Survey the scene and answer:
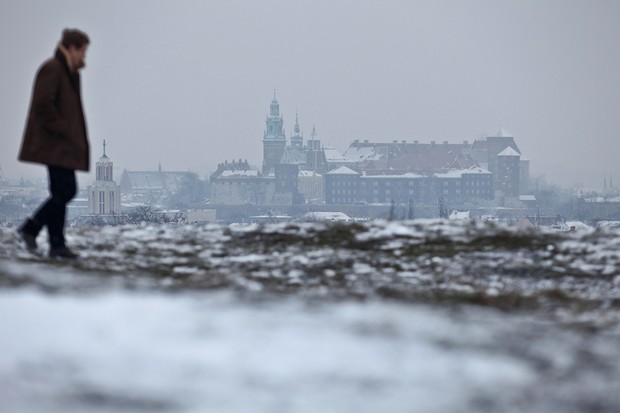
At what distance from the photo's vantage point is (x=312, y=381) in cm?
475

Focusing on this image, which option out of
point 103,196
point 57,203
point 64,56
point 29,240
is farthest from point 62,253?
point 103,196

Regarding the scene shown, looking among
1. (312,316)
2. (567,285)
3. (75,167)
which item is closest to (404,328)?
(312,316)

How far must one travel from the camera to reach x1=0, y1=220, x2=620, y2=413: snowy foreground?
15.2 ft

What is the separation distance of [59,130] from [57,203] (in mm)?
422

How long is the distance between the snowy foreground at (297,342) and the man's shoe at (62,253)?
24 centimetres

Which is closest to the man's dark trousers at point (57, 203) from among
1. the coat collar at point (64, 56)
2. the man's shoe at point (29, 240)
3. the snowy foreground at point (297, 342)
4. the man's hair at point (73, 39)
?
the man's shoe at point (29, 240)

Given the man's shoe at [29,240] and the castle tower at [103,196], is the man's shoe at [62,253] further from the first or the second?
the castle tower at [103,196]

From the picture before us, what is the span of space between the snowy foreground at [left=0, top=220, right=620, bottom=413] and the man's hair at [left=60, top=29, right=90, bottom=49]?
1.23 metres

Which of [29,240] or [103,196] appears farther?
[103,196]

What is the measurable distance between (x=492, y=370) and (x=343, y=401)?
57cm

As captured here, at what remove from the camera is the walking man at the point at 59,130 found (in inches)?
316

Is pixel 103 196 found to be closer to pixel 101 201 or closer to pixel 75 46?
pixel 101 201

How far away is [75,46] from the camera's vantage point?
8141 mm

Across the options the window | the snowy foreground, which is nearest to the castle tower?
the window
